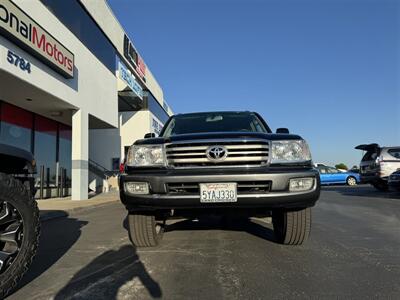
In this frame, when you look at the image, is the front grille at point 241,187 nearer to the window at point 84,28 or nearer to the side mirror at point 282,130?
the side mirror at point 282,130

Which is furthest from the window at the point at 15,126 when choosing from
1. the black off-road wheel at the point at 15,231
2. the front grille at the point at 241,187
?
the black off-road wheel at the point at 15,231

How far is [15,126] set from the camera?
15656 millimetres

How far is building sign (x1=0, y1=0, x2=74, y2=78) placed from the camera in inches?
414

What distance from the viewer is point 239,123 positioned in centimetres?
643

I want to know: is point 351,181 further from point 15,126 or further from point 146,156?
point 146,156

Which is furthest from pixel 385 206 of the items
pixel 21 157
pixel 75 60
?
pixel 75 60

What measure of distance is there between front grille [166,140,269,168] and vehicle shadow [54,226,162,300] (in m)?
1.20


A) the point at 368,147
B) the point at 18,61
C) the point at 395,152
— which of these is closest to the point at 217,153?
the point at 18,61

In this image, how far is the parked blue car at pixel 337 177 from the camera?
1044 inches

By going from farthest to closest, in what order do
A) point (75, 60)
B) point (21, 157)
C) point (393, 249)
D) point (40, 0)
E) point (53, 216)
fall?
point (75, 60) < point (40, 0) < point (53, 216) < point (393, 249) < point (21, 157)

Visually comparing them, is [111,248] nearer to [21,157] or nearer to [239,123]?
[21,157]

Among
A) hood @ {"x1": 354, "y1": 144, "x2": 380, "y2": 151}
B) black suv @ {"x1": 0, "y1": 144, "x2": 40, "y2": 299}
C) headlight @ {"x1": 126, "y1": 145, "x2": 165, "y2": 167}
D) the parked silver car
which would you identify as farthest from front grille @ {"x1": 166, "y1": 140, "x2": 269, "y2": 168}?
hood @ {"x1": 354, "y1": 144, "x2": 380, "y2": 151}

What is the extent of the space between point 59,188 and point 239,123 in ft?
46.2

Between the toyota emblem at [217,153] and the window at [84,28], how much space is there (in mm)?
11368
